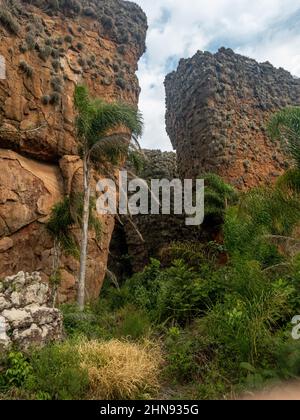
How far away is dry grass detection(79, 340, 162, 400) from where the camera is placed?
16.5 ft

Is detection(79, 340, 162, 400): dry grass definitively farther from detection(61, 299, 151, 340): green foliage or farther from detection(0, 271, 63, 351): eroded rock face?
detection(61, 299, 151, 340): green foliage

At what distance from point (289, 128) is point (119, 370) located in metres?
6.77

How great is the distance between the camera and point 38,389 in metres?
5.01

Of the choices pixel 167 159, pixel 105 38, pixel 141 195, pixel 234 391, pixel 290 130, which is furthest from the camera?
pixel 167 159

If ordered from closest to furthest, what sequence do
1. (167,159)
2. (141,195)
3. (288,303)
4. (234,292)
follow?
(288,303)
(234,292)
(141,195)
(167,159)

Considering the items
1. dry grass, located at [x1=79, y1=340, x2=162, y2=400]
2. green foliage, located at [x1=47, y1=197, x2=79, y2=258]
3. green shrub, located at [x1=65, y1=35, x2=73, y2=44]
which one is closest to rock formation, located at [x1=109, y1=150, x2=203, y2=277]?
green shrub, located at [x1=65, y1=35, x2=73, y2=44]

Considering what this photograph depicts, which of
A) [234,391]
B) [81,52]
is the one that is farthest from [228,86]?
[234,391]

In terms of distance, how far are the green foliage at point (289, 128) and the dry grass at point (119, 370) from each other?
566 centimetres

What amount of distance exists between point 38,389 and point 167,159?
853 inches

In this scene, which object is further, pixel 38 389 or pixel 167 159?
pixel 167 159

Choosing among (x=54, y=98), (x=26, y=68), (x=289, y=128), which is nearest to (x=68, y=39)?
(x=26, y=68)

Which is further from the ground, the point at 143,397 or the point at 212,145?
the point at 212,145

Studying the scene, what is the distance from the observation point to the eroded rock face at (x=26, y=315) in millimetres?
5961

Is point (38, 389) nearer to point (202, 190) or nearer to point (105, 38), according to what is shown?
point (202, 190)
